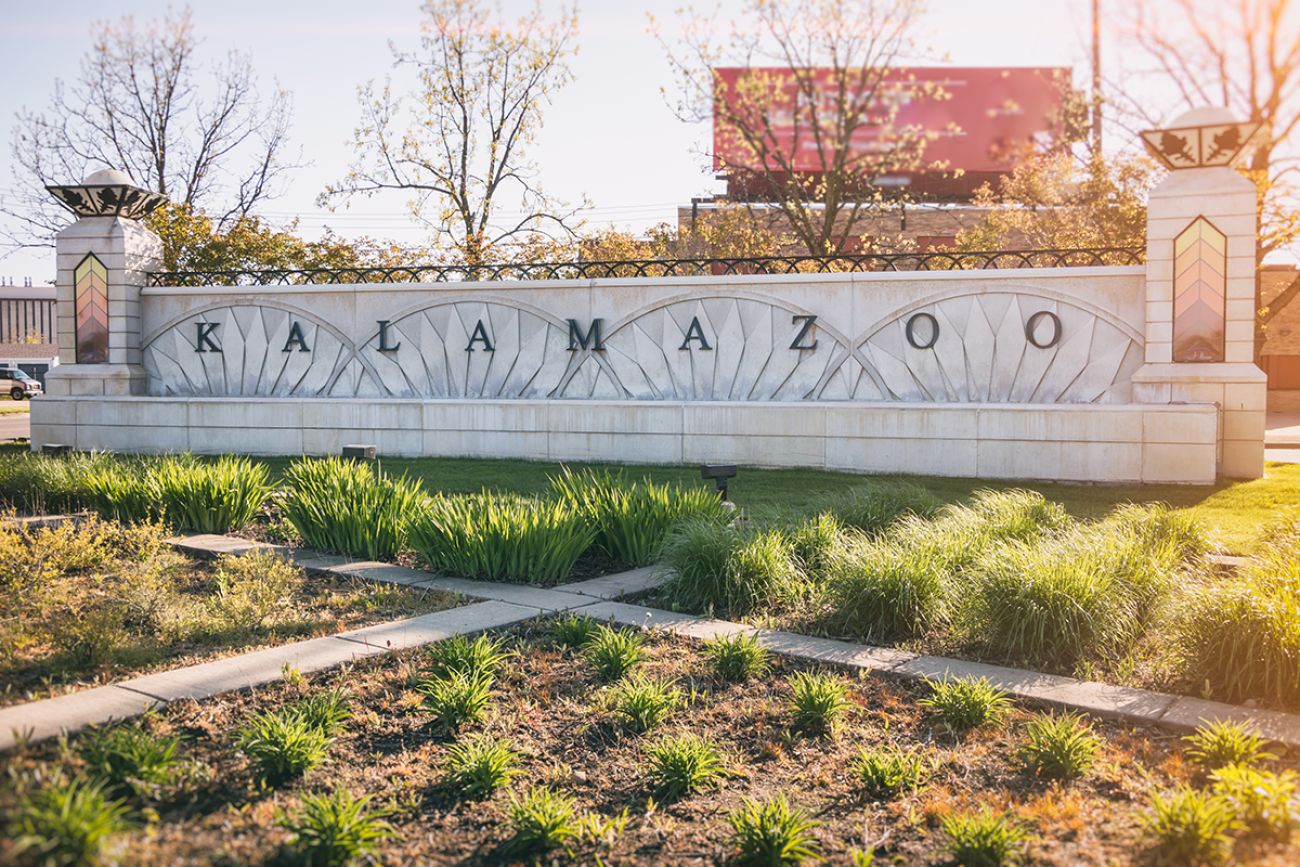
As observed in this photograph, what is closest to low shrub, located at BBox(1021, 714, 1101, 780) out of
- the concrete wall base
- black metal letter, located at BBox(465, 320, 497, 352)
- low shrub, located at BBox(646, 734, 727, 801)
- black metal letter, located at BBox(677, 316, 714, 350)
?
low shrub, located at BBox(646, 734, 727, 801)

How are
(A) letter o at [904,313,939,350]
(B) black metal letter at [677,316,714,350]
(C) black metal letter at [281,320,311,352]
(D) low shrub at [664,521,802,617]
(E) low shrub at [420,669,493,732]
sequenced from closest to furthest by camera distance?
(E) low shrub at [420,669,493,732]
(D) low shrub at [664,521,802,617]
(A) letter o at [904,313,939,350]
(B) black metal letter at [677,316,714,350]
(C) black metal letter at [281,320,311,352]

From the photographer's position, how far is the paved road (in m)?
20.7

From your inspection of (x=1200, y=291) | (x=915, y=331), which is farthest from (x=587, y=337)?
(x=1200, y=291)

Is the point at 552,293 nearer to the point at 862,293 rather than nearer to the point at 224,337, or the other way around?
the point at 862,293

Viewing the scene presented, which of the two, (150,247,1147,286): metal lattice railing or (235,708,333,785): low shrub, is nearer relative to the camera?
(235,708,333,785): low shrub

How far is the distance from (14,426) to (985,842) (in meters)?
26.7

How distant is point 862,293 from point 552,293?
459 cm

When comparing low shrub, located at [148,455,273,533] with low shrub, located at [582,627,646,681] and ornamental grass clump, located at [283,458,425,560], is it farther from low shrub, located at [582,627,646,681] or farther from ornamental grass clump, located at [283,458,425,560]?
low shrub, located at [582,627,646,681]

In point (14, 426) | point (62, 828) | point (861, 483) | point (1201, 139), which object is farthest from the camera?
point (14, 426)

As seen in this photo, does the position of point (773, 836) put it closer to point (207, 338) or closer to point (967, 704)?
point (967, 704)

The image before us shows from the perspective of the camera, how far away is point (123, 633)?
5211mm

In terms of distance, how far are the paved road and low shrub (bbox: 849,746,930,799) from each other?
19197mm

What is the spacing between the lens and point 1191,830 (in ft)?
10.3

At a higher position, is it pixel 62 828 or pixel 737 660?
pixel 62 828
